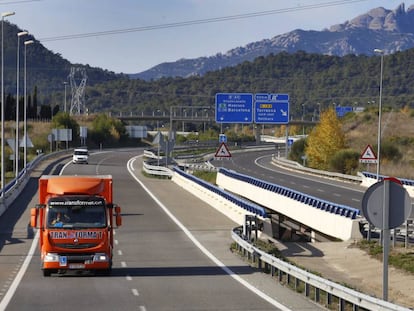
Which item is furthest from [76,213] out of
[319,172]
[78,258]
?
[319,172]

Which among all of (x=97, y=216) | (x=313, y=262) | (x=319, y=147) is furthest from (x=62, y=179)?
(x=319, y=147)

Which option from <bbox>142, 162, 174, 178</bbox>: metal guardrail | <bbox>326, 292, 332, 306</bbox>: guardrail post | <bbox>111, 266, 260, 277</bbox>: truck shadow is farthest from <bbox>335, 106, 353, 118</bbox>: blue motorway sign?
<bbox>326, 292, 332, 306</bbox>: guardrail post

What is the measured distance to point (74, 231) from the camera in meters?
20.8

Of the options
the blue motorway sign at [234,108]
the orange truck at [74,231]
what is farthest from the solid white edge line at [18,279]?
the blue motorway sign at [234,108]

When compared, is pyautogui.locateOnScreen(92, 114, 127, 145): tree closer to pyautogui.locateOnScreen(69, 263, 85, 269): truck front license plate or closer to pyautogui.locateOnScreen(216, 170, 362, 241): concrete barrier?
pyautogui.locateOnScreen(216, 170, 362, 241): concrete barrier

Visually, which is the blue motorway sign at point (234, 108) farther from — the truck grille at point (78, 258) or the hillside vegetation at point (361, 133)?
the truck grille at point (78, 258)

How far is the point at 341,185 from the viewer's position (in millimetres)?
64125

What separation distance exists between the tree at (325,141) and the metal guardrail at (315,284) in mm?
63633

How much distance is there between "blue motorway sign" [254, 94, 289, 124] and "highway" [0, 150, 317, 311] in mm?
15378

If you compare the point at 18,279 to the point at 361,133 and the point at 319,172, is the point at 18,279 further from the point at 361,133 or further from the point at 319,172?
the point at 361,133

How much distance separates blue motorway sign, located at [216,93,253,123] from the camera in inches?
2159

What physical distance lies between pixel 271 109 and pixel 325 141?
35.8 metres

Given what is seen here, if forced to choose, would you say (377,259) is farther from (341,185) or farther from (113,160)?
(113,160)

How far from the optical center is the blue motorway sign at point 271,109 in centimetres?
5434
